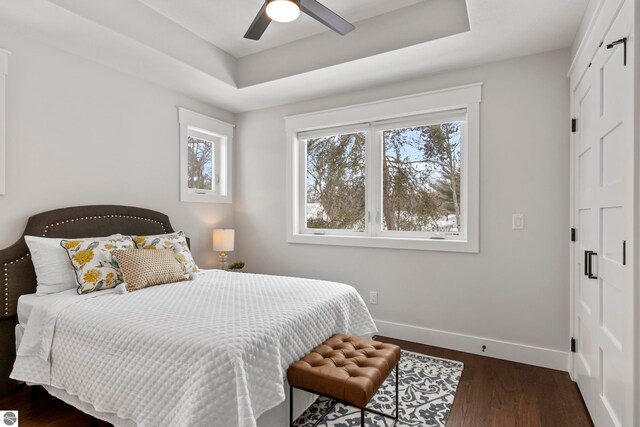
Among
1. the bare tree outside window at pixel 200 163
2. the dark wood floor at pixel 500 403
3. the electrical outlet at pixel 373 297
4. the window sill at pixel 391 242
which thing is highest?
the bare tree outside window at pixel 200 163

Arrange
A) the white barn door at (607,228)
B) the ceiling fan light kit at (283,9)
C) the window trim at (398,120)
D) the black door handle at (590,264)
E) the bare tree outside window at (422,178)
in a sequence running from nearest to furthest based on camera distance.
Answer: the white barn door at (607,228)
the ceiling fan light kit at (283,9)
the black door handle at (590,264)
the window trim at (398,120)
the bare tree outside window at (422,178)

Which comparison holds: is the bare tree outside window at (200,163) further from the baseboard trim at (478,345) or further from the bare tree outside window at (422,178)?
the baseboard trim at (478,345)

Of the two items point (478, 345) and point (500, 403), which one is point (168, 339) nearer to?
point (500, 403)

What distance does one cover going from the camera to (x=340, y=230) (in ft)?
12.1

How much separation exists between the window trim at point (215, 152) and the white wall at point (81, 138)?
0.25ft

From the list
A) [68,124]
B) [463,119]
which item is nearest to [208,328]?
[68,124]

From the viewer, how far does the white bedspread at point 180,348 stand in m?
1.38

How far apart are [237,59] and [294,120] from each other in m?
0.84

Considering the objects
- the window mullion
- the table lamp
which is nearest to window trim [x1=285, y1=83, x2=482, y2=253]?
the window mullion

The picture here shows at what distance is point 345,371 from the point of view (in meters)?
1.65

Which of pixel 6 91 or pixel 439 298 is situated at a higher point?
pixel 6 91

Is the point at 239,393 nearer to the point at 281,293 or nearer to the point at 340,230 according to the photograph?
the point at 281,293

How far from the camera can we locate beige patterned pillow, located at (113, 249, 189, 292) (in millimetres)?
2363

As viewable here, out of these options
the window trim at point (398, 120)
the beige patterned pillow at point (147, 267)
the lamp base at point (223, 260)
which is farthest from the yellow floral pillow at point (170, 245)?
the window trim at point (398, 120)
